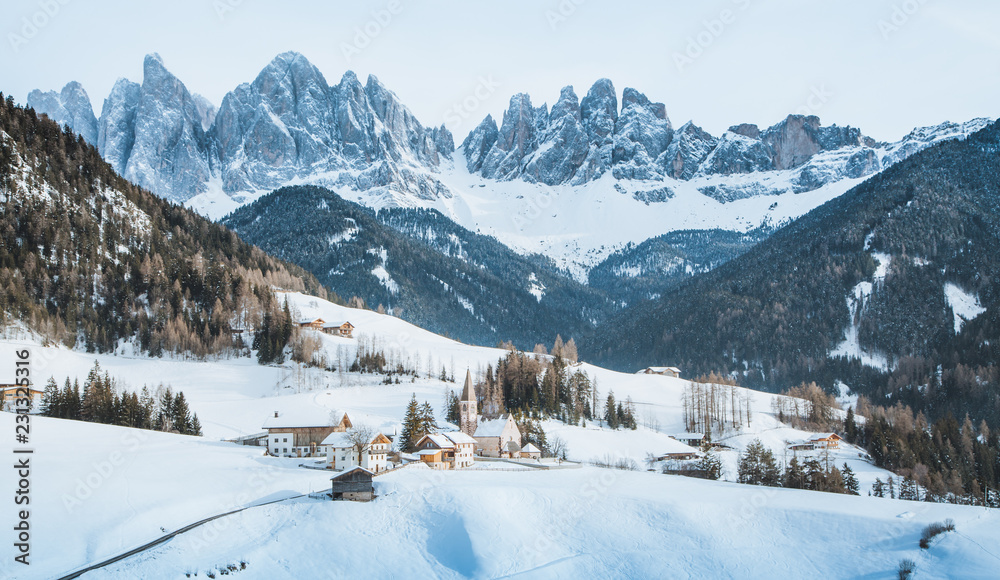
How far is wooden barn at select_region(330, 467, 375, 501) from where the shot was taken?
55.8 meters

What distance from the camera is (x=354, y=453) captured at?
6700cm

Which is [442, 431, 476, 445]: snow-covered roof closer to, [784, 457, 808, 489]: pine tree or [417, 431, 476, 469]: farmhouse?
[417, 431, 476, 469]: farmhouse

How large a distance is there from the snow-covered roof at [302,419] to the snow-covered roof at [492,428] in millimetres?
14289

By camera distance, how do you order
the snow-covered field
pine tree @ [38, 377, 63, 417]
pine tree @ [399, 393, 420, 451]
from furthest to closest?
1. pine tree @ [38, 377, 63, 417]
2. pine tree @ [399, 393, 420, 451]
3. the snow-covered field

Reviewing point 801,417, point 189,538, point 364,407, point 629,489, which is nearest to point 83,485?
point 189,538

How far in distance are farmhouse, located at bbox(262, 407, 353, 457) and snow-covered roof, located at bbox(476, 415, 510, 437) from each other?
13656 millimetres

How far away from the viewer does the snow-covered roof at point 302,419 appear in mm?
79000

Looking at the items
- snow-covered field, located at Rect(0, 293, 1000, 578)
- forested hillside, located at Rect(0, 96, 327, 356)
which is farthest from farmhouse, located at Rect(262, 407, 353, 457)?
forested hillside, located at Rect(0, 96, 327, 356)

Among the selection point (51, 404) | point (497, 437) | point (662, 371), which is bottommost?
point (497, 437)

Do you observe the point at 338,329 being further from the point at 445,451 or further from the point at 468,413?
the point at 445,451

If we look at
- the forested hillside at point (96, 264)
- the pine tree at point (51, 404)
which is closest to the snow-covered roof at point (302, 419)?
the pine tree at point (51, 404)

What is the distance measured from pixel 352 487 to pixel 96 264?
281 feet

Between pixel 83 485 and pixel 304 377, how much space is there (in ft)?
188

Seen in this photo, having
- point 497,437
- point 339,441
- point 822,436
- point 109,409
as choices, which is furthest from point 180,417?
point 822,436
